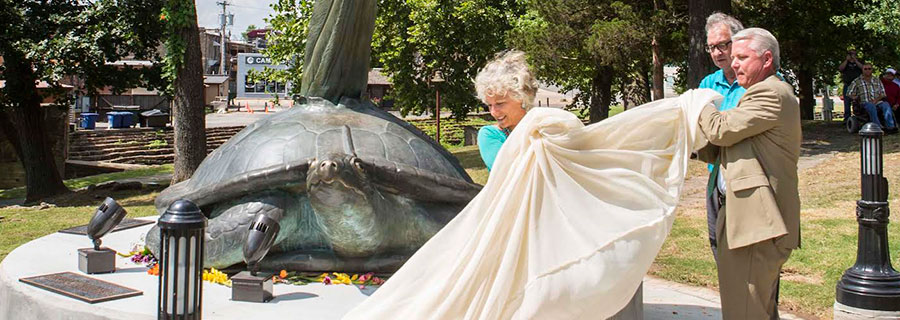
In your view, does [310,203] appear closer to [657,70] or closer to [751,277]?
[751,277]

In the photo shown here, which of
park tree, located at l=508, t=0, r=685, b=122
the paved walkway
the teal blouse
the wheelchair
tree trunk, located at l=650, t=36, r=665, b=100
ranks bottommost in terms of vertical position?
the paved walkway

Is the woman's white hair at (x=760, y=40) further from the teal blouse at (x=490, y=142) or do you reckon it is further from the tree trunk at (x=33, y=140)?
the tree trunk at (x=33, y=140)

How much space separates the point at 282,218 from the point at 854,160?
11.1 m

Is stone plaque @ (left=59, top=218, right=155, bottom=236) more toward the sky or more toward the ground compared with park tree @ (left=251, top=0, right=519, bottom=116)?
more toward the ground

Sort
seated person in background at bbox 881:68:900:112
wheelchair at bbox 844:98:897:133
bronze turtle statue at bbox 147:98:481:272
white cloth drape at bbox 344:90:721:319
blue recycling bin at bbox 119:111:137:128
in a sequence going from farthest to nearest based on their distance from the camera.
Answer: blue recycling bin at bbox 119:111:137:128
seated person in background at bbox 881:68:900:112
wheelchair at bbox 844:98:897:133
bronze turtle statue at bbox 147:98:481:272
white cloth drape at bbox 344:90:721:319

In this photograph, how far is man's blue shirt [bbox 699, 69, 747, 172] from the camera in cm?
413

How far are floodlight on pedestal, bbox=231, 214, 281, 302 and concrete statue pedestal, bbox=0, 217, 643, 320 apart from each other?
0.06 m

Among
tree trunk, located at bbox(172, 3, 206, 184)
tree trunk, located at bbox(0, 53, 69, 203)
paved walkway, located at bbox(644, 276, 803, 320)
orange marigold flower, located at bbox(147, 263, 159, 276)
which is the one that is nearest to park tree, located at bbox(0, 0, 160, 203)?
tree trunk, located at bbox(0, 53, 69, 203)

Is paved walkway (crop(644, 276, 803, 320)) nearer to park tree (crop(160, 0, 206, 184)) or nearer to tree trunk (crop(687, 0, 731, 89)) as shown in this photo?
tree trunk (crop(687, 0, 731, 89))

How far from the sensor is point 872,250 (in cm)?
500

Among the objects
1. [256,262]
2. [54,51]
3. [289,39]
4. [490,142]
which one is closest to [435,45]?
[289,39]

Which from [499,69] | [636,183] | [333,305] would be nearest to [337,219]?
[333,305]

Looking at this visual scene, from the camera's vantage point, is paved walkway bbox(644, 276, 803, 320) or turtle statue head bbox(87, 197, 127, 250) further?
paved walkway bbox(644, 276, 803, 320)

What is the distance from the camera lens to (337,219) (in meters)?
4.46
